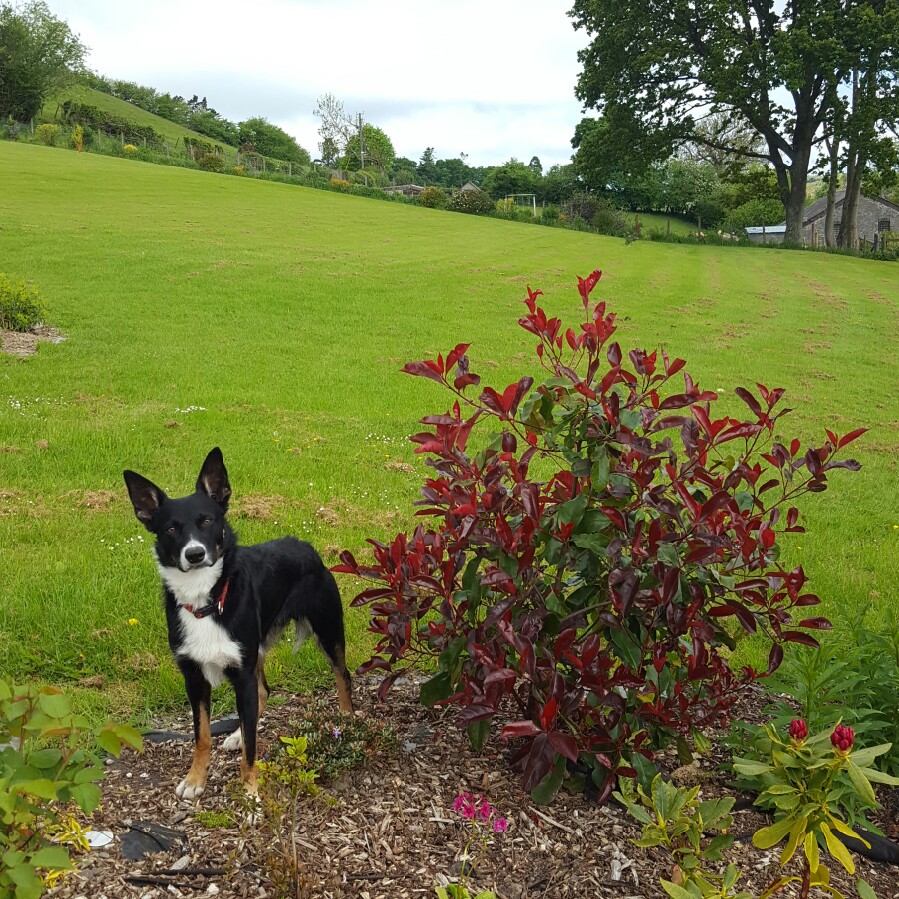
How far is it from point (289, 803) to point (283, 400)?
25.7 ft

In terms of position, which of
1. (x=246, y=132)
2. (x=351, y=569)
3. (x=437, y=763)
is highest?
(x=246, y=132)

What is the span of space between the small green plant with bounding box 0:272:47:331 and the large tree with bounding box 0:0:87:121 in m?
60.8

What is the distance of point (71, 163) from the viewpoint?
36625 millimetres

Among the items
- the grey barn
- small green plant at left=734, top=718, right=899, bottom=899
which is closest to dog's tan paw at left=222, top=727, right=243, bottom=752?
small green plant at left=734, top=718, right=899, bottom=899

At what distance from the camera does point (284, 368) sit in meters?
11.9

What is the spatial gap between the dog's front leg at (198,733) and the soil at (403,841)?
0.05 metres

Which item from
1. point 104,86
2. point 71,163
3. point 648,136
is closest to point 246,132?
point 104,86

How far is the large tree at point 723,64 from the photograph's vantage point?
34062 millimetres

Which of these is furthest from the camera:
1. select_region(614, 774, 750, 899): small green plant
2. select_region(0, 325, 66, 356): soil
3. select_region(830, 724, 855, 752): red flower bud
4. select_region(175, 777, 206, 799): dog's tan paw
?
select_region(0, 325, 66, 356): soil

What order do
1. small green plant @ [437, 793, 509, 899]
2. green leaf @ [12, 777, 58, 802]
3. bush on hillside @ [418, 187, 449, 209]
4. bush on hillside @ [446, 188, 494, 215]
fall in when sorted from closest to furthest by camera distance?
green leaf @ [12, 777, 58, 802] → small green plant @ [437, 793, 509, 899] → bush on hillside @ [446, 188, 494, 215] → bush on hillside @ [418, 187, 449, 209]

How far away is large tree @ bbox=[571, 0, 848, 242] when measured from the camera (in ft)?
112

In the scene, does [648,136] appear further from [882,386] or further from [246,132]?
[246,132]

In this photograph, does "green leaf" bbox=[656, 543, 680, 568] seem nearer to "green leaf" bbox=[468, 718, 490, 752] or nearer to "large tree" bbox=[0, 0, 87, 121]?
"green leaf" bbox=[468, 718, 490, 752]

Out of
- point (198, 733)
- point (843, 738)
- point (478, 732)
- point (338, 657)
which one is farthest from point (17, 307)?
point (843, 738)
